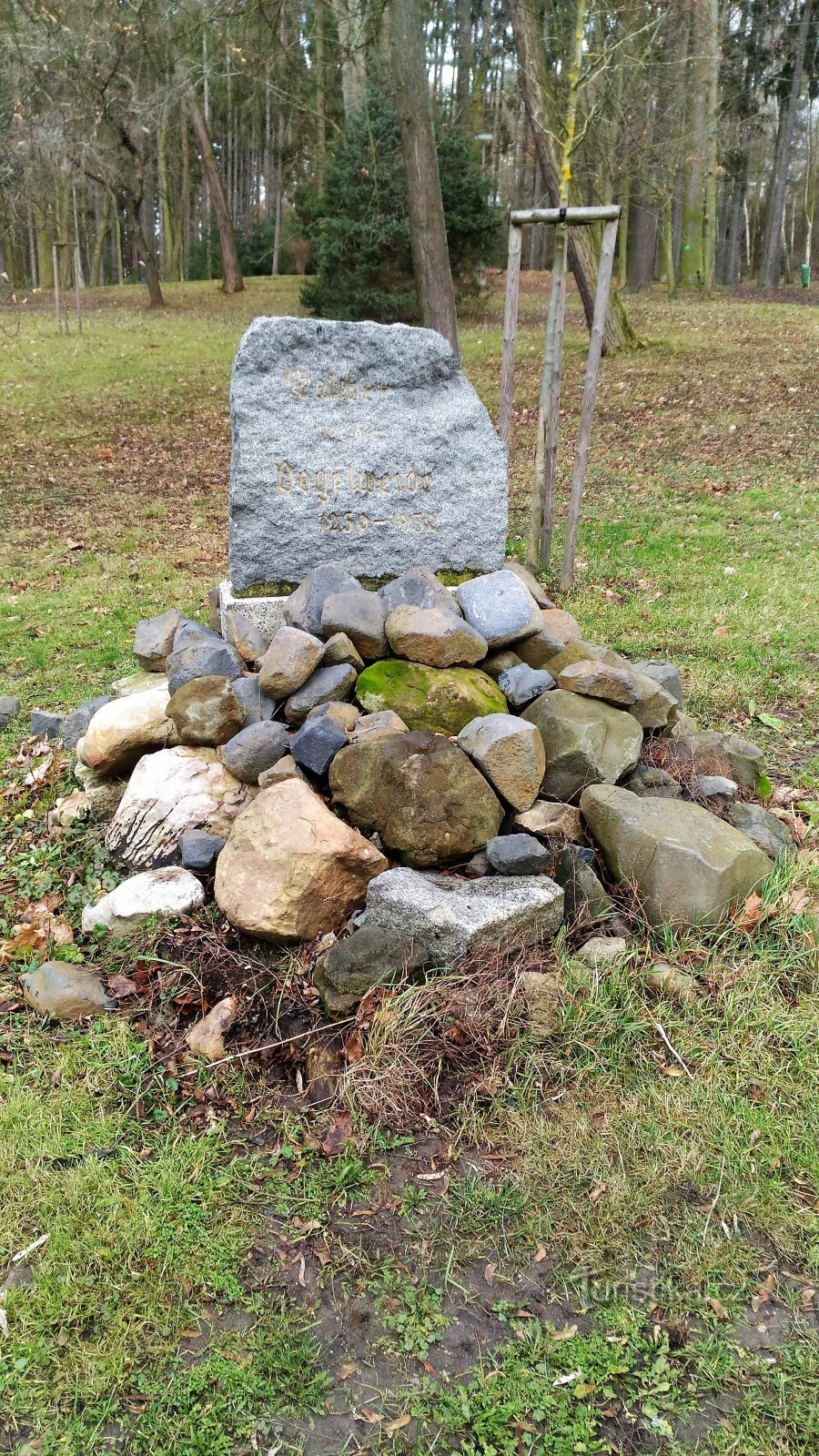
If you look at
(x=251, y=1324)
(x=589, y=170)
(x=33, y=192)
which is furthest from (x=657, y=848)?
(x=589, y=170)

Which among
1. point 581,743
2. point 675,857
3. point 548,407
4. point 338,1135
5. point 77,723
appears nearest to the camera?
point 338,1135

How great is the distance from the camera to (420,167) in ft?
37.8

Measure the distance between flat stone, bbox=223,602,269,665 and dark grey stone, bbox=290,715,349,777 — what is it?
1.02m

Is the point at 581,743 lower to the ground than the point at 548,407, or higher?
lower

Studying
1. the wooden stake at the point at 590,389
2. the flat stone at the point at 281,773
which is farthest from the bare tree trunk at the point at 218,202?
the flat stone at the point at 281,773

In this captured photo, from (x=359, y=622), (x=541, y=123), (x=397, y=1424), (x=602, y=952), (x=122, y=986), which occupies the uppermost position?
(x=541, y=123)

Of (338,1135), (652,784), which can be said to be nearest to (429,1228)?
(338,1135)

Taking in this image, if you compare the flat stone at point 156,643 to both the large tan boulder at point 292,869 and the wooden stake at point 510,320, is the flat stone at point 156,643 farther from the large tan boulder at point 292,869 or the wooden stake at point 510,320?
the wooden stake at point 510,320

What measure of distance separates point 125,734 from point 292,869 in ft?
4.27

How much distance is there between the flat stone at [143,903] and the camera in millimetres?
3609

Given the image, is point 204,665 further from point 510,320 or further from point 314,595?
point 510,320

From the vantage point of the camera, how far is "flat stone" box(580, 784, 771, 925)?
351cm

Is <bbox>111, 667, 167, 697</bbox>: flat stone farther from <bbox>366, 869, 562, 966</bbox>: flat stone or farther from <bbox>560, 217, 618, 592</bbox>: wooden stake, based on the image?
<bbox>560, 217, 618, 592</bbox>: wooden stake

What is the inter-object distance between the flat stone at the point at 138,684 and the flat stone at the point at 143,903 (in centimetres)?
146
